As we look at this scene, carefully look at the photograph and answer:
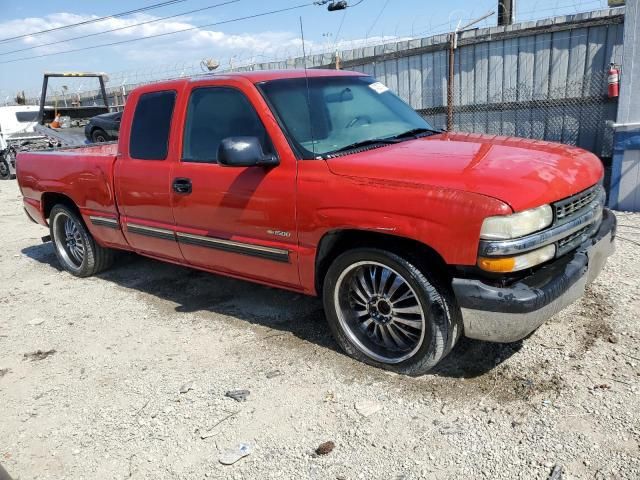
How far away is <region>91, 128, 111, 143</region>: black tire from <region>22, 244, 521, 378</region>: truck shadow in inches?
291

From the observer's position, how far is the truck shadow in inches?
137

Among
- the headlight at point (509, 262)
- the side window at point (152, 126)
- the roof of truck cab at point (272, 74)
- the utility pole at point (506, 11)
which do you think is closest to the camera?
the headlight at point (509, 262)

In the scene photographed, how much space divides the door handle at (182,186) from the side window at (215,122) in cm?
16

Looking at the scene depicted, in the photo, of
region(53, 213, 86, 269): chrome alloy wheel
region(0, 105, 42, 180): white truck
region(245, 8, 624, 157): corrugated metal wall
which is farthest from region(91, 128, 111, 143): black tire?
region(53, 213, 86, 269): chrome alloy wheel

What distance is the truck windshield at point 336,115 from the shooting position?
3.62 meters

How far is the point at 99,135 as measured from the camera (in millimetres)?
13172

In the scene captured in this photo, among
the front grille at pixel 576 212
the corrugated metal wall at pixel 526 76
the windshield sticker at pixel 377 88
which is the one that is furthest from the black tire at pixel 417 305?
the corrugated metal wall at pixel 526 76

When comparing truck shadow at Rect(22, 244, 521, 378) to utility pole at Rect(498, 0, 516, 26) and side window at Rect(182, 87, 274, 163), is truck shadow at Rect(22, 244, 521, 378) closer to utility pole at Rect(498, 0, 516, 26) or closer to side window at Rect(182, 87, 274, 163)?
side window at Rect(182, 87, 274, 163)

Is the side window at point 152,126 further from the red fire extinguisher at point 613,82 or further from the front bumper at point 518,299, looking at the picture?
the red fire extinguisher at point 613,82

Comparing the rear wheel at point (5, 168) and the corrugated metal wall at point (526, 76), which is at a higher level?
the corrugated metal wall at point (526, 76)

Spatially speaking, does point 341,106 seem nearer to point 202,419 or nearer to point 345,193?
point 345,193

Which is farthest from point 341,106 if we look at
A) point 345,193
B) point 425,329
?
point 425,329

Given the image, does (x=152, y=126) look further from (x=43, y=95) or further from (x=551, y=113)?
Result: (x=43, y=95)

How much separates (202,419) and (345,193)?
1.55 m
